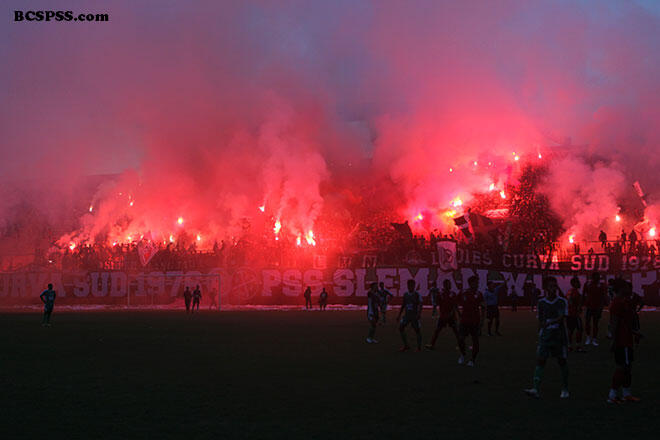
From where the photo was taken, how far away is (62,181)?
317ft

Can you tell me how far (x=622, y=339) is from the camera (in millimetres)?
10789

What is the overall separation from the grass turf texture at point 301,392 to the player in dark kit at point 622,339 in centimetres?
37

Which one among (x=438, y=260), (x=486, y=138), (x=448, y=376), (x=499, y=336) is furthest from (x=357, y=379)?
(x=486, y=138)

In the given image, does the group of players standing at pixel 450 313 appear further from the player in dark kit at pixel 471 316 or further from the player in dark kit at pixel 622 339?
the player in dark kit at pixel 622 339

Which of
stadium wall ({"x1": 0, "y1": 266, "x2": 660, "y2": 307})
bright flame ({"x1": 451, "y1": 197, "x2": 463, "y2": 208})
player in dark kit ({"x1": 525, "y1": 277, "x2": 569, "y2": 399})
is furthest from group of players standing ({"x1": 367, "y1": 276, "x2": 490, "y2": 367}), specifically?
bright flame ({"x1": 451, "y1": 197, "x2": 463, "y2": 208})

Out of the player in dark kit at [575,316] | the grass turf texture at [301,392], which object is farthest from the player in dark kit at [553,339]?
the player in dark kit at [575,316]

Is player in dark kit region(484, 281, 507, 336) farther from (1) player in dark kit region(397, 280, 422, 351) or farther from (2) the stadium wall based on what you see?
(2) the stadium wall

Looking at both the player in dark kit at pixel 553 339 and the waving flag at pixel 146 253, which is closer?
the player in dark kit at pixel 553 339

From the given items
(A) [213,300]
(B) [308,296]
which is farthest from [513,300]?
(A) [213,300]

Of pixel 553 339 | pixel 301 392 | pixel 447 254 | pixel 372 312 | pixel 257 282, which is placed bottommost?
pixel 301 392

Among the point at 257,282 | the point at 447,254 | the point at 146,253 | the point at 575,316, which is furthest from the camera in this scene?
the point at 146,253

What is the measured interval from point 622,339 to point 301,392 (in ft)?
17.7

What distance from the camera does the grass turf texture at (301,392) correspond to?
901 cm

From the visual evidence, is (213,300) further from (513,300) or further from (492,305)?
(492,305)
